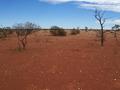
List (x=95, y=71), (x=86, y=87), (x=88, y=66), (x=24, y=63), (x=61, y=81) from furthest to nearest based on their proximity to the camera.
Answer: (x=24, y=63) → (x=88, y=66) → (x=95, y=71) → (x=61, y=81) → (x=86, y=87)

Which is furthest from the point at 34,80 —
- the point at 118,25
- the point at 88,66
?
the point at 118,25

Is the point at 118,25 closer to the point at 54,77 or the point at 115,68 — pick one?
the point at 115,68

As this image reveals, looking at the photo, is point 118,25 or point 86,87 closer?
point 86,87

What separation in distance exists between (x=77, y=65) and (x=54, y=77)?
14.5 feet

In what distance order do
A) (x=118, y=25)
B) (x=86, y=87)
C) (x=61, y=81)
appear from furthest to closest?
1. (x=118, y=25)
2. (x=61, y=81)
3. (x=86, y=87)

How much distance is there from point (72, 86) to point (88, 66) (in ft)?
20.0

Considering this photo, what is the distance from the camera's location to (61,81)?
14656 millimetres

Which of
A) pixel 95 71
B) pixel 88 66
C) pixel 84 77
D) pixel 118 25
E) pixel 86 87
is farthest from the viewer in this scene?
pixel 118 25

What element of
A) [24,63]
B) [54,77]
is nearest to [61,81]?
[54,77]

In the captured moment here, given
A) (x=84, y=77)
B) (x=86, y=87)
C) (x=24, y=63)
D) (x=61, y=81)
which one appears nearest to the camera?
(x=86, y=87)

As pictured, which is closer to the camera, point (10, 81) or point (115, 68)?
point (10, 81)

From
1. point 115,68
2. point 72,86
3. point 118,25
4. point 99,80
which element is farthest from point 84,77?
point 118,25

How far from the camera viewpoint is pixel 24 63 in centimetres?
2119

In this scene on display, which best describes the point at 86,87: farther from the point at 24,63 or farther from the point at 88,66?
the point at 24,63
